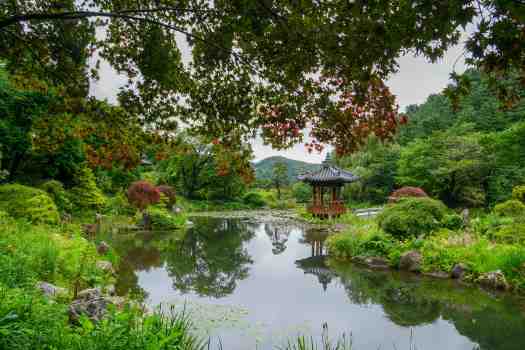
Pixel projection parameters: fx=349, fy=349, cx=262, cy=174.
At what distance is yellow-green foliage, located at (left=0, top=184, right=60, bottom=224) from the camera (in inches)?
336

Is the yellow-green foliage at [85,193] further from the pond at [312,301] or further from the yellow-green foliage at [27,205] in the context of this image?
the yellow-green foliage at [27,205]

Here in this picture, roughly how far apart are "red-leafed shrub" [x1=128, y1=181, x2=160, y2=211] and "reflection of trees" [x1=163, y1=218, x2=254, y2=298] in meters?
3.62

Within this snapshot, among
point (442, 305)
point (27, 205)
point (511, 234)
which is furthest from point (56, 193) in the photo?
point (511, 234)

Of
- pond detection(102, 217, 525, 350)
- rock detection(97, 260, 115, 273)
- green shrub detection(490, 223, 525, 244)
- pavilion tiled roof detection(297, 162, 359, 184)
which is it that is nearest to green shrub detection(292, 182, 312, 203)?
pavilion tiled roof detection(297, 162, 359, 184)

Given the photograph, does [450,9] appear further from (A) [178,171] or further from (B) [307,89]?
(A) [178,171]

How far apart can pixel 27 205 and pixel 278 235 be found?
31.0 feet

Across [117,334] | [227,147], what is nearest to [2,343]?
[117,334]

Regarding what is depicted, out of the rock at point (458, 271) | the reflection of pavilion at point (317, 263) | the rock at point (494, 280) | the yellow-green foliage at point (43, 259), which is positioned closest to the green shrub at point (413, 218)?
the rock at point (458, 271)

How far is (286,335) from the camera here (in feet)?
16.3

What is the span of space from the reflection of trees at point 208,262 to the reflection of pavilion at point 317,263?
1.55 m

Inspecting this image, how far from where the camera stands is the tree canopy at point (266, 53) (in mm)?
2512

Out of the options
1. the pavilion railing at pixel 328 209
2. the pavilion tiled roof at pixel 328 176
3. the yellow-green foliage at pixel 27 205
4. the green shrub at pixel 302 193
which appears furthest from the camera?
the green shrub at pixel 302 193

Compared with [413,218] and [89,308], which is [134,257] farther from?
[413,218]

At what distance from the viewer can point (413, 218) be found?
9.88 meters
